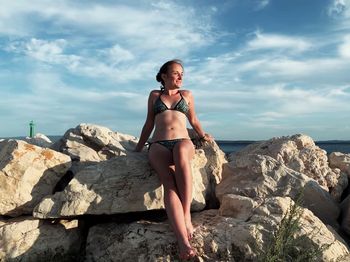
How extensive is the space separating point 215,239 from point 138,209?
1.26 metres

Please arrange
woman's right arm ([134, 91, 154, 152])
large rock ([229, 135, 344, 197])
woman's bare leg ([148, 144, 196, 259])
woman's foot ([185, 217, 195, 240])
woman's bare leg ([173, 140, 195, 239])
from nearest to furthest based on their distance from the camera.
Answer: woman's bare leg ([148, 144, 196, 259]) → woman's foot ([185, 217, 195, 240]) → woman's bare leg ([173, 140, 195, 239]) → woman's right arm ([134, 91, 154, 152]) → large rock ([229, 135, 344, 197])

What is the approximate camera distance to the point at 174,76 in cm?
732

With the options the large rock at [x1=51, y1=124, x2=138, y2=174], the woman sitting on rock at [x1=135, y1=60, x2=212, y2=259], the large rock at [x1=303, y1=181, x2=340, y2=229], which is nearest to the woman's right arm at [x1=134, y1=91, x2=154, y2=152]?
the woman sitting on rock at [x1=135, y1=60, x2=212, y2=259]

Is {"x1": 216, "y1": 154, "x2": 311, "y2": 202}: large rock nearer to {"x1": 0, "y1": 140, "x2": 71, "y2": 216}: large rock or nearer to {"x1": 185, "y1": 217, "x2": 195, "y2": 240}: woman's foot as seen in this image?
{"x1": 185, "y1": 217, "x2": 195, "y2": 240}: woman's foot

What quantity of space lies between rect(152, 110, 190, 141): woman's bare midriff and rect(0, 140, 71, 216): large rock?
1.64m

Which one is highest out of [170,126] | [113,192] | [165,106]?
[165,106]

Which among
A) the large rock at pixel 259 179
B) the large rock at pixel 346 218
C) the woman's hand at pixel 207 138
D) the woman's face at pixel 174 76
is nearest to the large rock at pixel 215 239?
the large rock at pixel 259 179

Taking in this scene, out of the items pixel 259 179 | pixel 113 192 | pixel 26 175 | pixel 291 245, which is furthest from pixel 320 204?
pixel 26 175

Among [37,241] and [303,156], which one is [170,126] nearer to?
[37,241]

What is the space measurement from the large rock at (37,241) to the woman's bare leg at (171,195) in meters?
1.60

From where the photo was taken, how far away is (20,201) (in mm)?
6938

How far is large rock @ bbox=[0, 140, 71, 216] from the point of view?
272 inches

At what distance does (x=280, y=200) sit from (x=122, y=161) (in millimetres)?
2385

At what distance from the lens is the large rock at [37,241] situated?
21.0 feet
